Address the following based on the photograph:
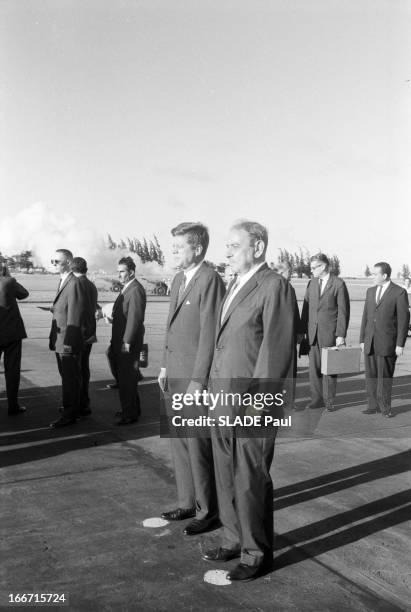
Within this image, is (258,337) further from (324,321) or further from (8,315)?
(8,315)

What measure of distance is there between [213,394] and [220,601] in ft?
3.51

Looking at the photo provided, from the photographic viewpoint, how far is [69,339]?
651cm

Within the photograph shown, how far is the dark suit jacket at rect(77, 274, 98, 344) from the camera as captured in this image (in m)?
6.68

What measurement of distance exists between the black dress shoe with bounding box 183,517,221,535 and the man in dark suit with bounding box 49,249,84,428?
296 centimetres

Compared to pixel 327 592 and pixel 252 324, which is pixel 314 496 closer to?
pixel 327 592

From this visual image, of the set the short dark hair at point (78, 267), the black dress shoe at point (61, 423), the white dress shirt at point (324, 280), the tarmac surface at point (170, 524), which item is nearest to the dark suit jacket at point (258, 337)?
the tarmac surface at point (170, 524)

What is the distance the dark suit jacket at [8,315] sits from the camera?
696 cm

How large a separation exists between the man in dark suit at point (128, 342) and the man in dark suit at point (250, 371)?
3048 mm

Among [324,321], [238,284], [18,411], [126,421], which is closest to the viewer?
[238,284]

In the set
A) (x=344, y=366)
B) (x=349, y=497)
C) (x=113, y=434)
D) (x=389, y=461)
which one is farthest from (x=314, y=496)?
(x=344, y=366)

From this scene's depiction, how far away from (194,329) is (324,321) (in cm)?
385

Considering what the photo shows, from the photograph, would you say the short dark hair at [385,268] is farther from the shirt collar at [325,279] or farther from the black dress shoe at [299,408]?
the black dress shoe at [299,408]

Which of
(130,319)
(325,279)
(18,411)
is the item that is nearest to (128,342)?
(130,319)

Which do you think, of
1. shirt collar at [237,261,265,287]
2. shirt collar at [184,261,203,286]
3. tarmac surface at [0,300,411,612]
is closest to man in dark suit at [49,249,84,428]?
tarmac surface at [0,300,411,612]
